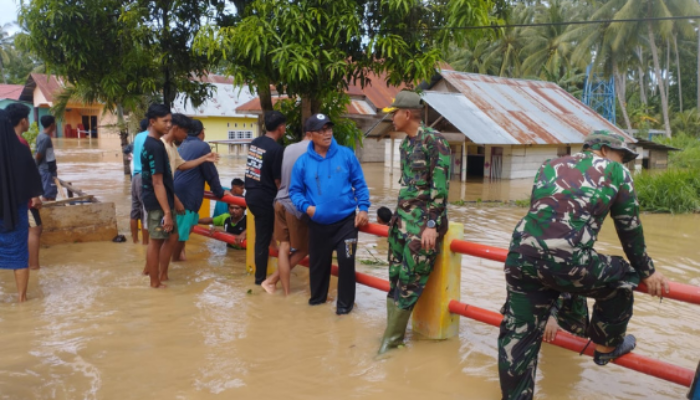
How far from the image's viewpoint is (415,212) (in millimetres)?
4102

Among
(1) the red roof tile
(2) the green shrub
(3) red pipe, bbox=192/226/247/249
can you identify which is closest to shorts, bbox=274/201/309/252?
(3) red pipe, bbox=192/226/247/249

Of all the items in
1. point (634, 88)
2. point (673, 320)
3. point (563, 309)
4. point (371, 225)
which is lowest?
point (673, 320)

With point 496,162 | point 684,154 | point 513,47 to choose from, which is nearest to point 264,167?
point 496,162

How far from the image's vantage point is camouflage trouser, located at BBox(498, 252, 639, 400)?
3.02 metres

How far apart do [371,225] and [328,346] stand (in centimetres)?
104

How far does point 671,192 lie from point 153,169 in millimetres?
12690

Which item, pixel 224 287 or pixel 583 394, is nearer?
pixel 583 394

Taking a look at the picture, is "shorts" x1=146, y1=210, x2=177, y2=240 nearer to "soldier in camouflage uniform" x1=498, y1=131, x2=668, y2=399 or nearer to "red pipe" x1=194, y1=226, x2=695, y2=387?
"red pipe" x1=194, y1=226, x2=695, y2=387

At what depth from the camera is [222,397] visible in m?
3.56

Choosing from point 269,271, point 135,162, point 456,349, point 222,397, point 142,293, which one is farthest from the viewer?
point 135,162

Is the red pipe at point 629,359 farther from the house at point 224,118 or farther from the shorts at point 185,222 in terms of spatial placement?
the house at point 224,118

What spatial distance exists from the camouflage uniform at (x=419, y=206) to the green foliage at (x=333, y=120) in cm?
394

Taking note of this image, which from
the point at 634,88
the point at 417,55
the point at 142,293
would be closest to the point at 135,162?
the point at 142,293

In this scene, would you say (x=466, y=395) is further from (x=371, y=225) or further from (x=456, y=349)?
(x=371, y=225)
